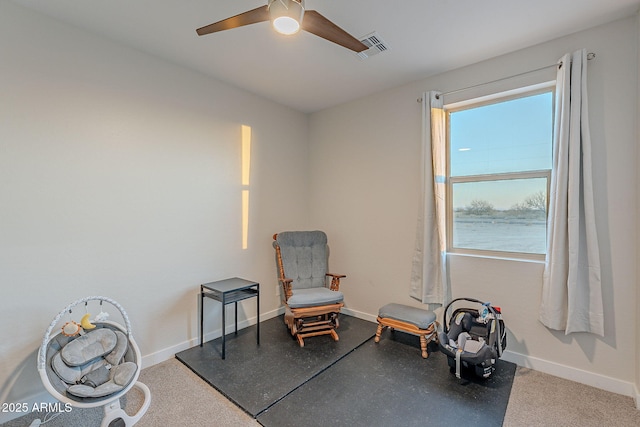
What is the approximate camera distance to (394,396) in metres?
2.10

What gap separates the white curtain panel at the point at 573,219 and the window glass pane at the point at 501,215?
23cm

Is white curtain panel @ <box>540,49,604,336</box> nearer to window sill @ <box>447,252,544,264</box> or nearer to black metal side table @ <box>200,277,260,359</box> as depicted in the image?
window sill @ <box>447,252,544,264</box>

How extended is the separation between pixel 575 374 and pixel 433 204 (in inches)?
67.6

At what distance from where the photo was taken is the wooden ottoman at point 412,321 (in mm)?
2664

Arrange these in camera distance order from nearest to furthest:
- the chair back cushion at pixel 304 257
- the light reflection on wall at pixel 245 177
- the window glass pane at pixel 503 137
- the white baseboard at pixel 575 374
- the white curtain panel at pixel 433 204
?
the white baseboard at pixel 575 374
the window glass pane at pixel 503 137
the white curtain panel at pixel 433 204
the light reflection on wall at pixel 245 177
the chair back cushion at pixel 304 257

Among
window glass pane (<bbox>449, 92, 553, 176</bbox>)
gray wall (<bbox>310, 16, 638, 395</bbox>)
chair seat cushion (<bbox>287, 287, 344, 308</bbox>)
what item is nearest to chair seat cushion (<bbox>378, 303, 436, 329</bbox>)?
gray wall (<bbox>310, 16, 638, 395</bbox>)

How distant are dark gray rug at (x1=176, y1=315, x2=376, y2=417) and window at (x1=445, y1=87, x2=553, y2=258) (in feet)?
4.94

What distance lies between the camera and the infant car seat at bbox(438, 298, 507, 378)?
2191 mm

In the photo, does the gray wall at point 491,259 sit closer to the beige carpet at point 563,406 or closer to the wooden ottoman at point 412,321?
the beige carpet at point 563,406

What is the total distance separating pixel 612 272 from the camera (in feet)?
7.04

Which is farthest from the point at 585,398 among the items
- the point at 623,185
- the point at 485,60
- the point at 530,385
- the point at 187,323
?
the point at 187,323

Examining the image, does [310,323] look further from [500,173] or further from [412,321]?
[500,173]

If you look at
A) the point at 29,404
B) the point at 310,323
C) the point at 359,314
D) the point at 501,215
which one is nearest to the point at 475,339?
the point at 501,215

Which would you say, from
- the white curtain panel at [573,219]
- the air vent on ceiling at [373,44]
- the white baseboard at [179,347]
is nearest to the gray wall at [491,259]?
the white curtain panel at [573,219]
